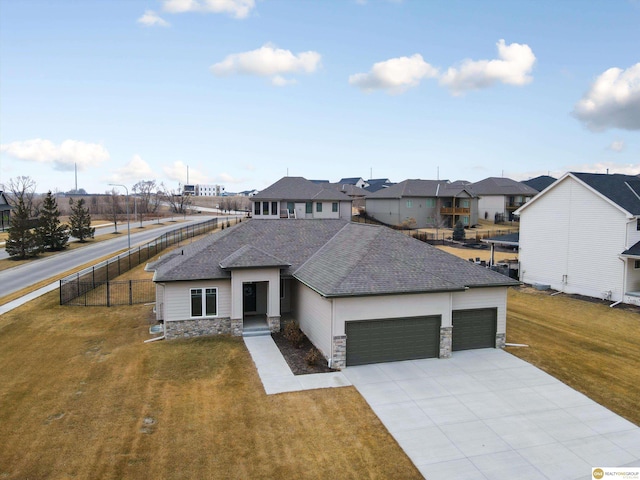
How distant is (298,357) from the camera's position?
18312 millimetres

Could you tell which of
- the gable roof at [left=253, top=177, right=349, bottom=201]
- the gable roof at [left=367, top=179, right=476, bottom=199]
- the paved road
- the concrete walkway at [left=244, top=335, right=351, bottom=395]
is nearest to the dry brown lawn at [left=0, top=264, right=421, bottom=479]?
the concrete walkway at [left=244, top=335, right=351, bottom=395]

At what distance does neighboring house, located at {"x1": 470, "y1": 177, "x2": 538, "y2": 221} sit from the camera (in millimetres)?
73812

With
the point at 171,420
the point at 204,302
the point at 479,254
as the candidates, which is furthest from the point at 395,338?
the point at 479,254

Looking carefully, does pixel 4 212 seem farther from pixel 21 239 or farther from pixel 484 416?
pixel 484 416

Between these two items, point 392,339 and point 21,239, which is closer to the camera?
point 392,339

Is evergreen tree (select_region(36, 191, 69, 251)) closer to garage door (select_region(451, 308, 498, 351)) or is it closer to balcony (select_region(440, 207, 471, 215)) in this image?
garage door (select_region(451, 308, 498, 351))

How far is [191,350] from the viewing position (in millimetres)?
19062

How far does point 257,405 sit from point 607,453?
976 cm

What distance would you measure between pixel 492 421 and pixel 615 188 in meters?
23.8

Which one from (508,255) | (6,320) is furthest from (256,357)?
(508,255)

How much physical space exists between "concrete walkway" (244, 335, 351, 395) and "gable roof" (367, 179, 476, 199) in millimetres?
49856

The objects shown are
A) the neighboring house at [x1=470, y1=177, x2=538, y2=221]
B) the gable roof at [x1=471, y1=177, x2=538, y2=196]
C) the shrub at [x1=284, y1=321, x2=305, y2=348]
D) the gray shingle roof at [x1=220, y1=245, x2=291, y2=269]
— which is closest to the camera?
the shrub at [x1=284, y1=321, x2=305, y2=348]

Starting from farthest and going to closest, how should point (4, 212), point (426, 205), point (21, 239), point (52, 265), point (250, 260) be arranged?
point (4, 212), point (426, 205), point (21, 239), point (52, 265), point (250, 260)

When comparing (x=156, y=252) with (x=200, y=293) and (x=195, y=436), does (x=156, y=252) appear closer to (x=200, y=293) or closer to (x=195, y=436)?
(x=200, y=293)
